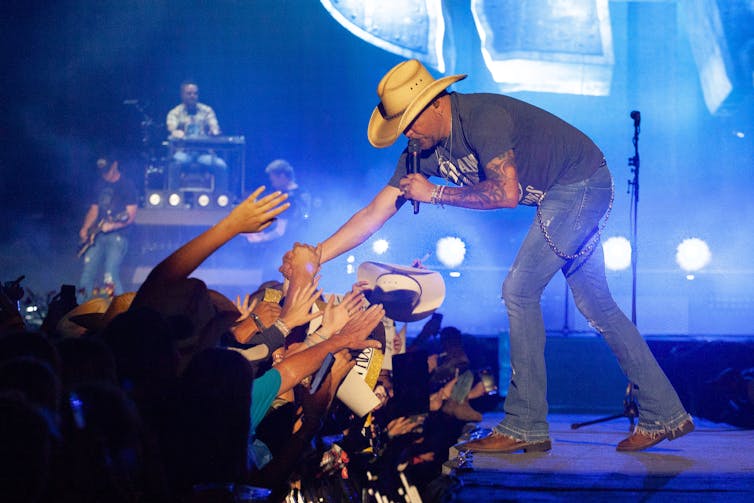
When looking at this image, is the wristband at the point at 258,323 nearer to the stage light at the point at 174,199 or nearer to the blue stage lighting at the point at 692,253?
the stage light at the point at 174,199

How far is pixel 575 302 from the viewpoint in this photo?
3.44m

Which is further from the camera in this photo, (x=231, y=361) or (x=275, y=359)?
(x=275, y=359)

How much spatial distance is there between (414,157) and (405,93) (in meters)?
0.34

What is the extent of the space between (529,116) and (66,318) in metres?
2.18

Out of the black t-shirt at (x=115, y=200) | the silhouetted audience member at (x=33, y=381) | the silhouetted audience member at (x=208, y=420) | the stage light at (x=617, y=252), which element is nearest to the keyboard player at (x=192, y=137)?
the black t-shirt at (x=115, y=200)

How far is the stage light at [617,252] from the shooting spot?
1122 cm

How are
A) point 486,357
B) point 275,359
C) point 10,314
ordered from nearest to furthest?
point 10,314 → point 275,359 → point 486,357

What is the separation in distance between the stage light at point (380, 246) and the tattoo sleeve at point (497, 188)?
8090mm

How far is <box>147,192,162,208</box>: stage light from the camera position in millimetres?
10867

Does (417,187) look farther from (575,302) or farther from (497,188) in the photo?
(575,302)

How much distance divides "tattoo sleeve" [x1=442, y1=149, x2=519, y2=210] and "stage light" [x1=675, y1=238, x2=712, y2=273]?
29.6 ft

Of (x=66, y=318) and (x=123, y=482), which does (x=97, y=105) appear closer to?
(x=66, y=318)

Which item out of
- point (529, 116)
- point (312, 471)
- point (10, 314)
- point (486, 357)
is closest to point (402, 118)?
point (529, 116)

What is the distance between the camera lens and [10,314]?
2.81 metres
